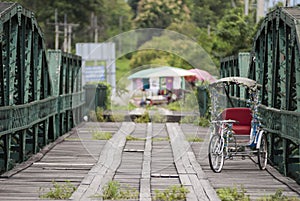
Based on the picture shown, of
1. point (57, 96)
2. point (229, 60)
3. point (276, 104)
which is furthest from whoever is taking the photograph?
point (229, 60)

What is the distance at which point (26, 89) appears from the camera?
1566cm

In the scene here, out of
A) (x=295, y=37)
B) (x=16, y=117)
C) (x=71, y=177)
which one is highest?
(x=295, y=37)

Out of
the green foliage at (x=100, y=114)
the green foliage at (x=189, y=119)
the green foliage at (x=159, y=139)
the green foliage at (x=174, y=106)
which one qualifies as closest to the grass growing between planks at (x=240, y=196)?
the green foliage at (x=159, y=139)

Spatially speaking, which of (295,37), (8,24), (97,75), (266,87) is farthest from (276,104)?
(97,75)

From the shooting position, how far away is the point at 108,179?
12.9 meters

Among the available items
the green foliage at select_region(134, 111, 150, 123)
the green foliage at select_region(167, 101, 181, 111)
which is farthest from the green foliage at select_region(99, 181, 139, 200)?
the green foliage at select_region(167, 101, 181, 111)

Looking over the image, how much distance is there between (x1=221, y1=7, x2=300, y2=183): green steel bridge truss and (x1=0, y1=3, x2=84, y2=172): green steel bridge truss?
176 inches

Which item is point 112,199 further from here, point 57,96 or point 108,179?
point 57,96

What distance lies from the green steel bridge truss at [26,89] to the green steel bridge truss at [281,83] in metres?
4.46

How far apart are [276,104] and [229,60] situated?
10.0 meters

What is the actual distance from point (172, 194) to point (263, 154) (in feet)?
13.0

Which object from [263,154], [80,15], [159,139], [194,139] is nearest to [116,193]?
[263,154]

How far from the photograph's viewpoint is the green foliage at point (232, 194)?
10.6m

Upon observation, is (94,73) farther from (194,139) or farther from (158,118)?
(194,139)
